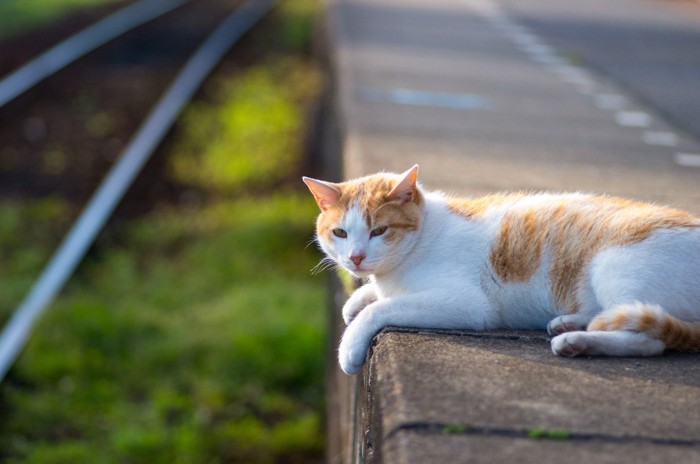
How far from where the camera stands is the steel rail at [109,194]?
7.30 m

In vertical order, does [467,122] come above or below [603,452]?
above

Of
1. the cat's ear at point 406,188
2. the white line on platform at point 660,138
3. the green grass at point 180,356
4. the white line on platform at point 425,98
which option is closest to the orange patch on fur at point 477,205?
the cat's ear at point 406,188

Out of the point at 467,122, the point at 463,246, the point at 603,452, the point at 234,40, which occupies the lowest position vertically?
the point at 603,452

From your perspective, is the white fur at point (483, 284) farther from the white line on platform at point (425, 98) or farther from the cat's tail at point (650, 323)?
the white line on platform at point (425, 98)

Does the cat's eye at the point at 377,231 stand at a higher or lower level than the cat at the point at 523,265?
higher

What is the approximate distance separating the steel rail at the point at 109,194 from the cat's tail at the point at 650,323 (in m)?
4.68

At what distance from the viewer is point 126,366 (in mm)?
7121

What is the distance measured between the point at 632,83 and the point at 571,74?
60 cm

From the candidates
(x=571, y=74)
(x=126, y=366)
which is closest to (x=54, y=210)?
(x=126, y=366)

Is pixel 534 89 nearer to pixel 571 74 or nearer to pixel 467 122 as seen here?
pixel 571 74

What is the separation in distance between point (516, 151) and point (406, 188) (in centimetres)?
327

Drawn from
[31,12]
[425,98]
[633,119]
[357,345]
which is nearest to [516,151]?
[633,119]

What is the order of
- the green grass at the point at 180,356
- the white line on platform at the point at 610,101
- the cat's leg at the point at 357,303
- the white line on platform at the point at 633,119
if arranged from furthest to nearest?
the white line on platform at the point at 610,101, the white line on platform at the point at 633,119, the green grass at the point at 180,356, the cat's leg at the point at 357,303

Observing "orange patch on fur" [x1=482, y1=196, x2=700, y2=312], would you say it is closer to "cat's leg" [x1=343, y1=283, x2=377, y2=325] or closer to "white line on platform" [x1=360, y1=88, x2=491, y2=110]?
"cat's leg" [x1=343, y1=283, x2=377, y2=325]
